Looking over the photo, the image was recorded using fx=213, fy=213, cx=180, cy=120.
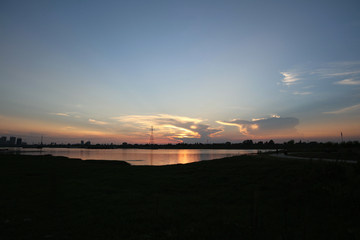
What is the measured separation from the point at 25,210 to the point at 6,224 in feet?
11.0

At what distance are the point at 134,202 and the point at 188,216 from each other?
629cm

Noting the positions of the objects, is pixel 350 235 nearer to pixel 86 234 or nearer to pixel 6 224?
pixel 86 234

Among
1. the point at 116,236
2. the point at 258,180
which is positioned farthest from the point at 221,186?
the point at 116,236

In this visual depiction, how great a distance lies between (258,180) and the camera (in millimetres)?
24562

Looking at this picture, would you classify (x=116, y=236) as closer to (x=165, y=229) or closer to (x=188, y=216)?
(x=165, y=229)

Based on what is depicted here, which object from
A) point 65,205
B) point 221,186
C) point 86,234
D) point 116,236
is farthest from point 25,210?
point 221,186

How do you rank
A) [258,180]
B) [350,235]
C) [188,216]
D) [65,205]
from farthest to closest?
1. [258,180]
2. [65,205]
3. [188,216]
4. [350,235]

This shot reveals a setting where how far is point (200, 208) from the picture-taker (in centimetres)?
1731

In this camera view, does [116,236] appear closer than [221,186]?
Yes

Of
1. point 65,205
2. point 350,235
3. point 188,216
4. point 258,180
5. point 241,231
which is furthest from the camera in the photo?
point 258,180

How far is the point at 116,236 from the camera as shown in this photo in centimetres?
1206

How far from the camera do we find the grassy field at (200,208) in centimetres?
1255

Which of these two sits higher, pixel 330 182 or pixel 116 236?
pixel 330 182

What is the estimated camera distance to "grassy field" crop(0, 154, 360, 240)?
12555 mm
